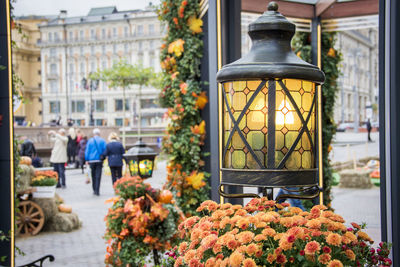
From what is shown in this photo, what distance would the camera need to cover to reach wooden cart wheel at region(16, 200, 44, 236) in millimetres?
8078

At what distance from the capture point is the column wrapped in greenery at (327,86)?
668cm

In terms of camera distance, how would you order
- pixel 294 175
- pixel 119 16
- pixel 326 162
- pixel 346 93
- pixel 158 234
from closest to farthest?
pixel 294 175 < pixel 158 234 < pixel 326 162 < pixel 346 93 < pixel 119 16

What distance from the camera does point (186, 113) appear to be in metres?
5.77

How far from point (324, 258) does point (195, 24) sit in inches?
179

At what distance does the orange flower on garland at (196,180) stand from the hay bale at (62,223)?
3.52 meters

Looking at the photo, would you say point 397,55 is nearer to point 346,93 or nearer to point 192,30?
point 192,30

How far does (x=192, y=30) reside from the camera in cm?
585

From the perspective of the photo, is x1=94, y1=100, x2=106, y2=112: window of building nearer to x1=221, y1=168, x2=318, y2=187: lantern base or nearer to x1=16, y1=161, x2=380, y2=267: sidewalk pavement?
x1=16, y1=161, x2=380, y2=267: sidewalk pavement

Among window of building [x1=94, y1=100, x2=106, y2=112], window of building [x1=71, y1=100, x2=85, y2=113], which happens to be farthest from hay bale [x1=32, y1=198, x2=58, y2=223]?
window of building [x1=71, y1=100, x2=85, y2=113]

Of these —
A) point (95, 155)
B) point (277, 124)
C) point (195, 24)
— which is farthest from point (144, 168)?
point (95, 155)

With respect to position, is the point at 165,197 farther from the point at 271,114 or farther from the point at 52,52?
the point at 52,52

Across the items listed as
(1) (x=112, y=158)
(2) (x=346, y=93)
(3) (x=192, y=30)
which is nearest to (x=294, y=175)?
(3) (x=192, y=30)

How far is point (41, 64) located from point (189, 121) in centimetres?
5843

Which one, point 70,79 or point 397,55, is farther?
point 70,79
